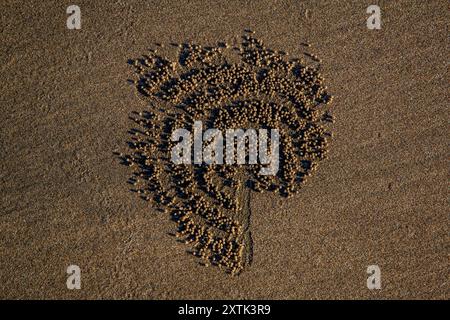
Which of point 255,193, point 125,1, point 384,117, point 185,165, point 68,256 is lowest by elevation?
point 68,256

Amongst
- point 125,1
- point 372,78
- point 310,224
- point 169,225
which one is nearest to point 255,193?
point 310,224

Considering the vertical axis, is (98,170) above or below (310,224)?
above

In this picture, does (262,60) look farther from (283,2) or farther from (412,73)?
(412,73)

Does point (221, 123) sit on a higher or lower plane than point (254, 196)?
higher
